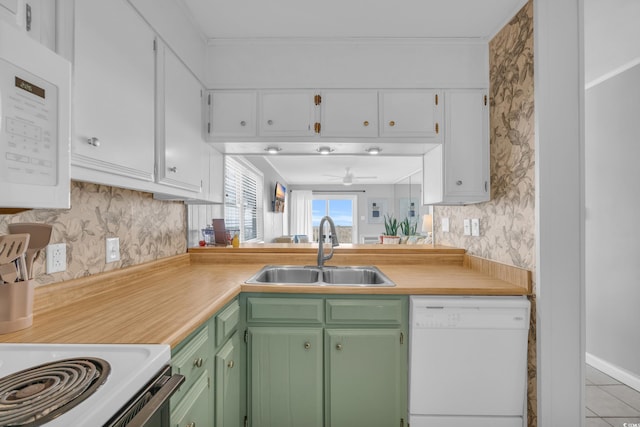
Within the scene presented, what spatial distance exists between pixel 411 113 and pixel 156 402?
6.54 ft

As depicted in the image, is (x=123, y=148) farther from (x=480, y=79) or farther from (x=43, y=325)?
(x=480, y=79)

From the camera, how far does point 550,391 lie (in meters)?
1.59

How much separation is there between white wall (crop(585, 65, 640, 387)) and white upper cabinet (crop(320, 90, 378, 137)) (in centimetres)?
196

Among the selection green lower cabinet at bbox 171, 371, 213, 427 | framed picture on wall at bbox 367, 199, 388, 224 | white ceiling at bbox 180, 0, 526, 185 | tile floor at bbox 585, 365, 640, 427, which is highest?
white ceiling at bbox 180, 0, 526, 185

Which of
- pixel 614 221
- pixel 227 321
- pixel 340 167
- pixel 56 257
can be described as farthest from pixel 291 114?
pixel 340 167

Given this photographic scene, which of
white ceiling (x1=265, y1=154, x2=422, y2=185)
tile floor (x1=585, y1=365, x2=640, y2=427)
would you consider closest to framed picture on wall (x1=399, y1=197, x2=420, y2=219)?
white ceiling (x1=265, y1=154, x2=422, y2=185)

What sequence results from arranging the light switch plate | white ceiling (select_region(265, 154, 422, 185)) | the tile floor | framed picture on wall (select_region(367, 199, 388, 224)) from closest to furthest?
the tile floor → the light switch plate → white ceiling (select_region(265, 154, 422, 185)) → framed picture on wall (select_region(367, 199, 388, 224))

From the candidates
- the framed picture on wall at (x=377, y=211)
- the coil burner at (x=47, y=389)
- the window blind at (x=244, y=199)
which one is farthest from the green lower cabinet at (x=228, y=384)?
the framed picture on wall at (x=377, y=211)

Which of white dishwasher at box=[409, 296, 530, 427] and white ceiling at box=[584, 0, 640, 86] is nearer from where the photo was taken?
white dishwasher at box=[409, 296, 530, 427]

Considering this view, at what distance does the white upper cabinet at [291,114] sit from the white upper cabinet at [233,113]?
12 cm

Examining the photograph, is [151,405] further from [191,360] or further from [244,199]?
[244,199]

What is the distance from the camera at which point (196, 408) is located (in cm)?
112

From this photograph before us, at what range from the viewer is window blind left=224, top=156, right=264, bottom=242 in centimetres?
378

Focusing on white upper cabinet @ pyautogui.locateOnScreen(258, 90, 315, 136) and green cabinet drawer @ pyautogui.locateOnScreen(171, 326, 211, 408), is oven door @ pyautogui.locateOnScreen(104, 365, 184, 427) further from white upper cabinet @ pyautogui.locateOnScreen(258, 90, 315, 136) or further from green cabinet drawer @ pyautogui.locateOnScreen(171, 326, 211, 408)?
white upper cabinet @ pyautogui.locateOnScreen(258, 90, 315, 136)
